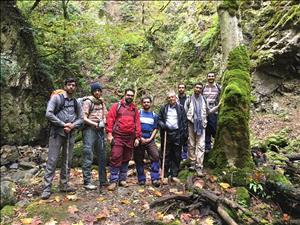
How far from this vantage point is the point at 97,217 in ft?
21.8

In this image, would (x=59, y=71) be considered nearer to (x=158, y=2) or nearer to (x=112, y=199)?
(x=112, y=199)

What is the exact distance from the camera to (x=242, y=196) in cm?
768

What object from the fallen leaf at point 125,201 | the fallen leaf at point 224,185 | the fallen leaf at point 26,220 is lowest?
the fallen leaf at point 26,220

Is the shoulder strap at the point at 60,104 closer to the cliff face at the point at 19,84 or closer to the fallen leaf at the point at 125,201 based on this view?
the fallen leaf at the point at 125,201

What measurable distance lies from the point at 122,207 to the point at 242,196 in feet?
8.70

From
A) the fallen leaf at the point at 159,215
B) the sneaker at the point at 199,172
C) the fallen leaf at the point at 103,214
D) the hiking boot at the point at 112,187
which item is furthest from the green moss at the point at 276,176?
the fallen leaf at the point at 103,214

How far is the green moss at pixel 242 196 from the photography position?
24.8 feet

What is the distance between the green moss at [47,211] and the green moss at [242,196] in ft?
12.1

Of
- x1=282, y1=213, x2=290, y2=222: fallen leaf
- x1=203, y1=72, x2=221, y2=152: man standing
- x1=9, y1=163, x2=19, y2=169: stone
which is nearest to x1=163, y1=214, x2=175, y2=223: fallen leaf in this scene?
x1=282, y1=213, x2=290, y2=222: fallen leaf

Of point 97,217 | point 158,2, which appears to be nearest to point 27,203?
A: point 97,217

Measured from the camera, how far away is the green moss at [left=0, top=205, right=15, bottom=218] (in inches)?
273

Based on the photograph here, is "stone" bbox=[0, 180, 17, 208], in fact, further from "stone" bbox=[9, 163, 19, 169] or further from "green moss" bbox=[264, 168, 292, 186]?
"green moss" bbox=[264, 168, 292, 186]

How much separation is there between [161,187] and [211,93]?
9.41 feet

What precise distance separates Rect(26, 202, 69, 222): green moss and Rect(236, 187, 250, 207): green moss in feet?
12.1
